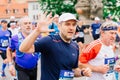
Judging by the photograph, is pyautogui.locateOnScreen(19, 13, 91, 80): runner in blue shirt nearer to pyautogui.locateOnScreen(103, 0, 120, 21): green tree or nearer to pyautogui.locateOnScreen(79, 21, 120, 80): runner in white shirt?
pyautogui.locateOnScreen(79, 21, 120, 80): runner in white shirt

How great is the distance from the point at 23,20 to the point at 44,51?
2.74m

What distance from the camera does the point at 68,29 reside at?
5.83 metres

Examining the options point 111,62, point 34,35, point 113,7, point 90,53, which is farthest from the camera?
point 113,7

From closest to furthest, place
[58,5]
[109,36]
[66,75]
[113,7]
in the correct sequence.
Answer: [66,75]
[109,36]
[113,7]
[58,5]

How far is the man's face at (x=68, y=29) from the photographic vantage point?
19.2 ft

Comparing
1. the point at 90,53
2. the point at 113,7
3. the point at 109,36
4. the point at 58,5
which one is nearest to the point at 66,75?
the point at 90,53

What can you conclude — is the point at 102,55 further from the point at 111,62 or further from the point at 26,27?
the point at 26,27

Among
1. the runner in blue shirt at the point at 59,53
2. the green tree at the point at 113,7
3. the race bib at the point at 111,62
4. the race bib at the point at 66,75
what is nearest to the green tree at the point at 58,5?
the green tree at the point at 113,7

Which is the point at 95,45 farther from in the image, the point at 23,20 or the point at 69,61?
the point at 23,20

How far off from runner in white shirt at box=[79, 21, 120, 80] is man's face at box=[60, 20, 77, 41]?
940 mm

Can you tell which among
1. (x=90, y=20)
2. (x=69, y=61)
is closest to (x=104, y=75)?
(x=69, y=61)

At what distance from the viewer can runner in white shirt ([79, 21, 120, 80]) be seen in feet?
22.4

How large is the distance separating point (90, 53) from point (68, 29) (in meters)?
1.11

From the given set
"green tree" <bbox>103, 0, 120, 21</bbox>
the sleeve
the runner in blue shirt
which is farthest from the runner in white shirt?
"green tree" <bbox>103, 0, 120, 21</bbox>
